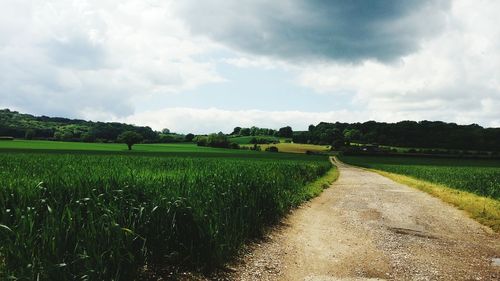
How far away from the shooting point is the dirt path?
844 cm

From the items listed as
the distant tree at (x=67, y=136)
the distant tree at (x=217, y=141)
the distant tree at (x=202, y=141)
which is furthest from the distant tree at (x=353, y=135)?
the distant tree at (x=67, y=136)

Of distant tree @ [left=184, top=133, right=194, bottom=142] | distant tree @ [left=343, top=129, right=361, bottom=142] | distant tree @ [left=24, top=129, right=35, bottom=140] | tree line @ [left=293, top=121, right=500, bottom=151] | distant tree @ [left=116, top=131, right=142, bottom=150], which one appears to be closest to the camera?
distant tree @ [left=116, top=131, right=142, bottom=150]

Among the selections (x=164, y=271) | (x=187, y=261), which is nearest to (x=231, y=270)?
(x=187, y=261)

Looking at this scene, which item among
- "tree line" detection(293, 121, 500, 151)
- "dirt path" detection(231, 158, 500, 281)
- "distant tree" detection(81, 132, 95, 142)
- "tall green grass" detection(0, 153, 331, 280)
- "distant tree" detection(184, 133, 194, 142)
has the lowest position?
"dirt path" detection(231, 158, 500, 281)

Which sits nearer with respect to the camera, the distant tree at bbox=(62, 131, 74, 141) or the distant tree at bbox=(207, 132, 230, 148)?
the distant tree at bbox=(207, 132, 230, 148)

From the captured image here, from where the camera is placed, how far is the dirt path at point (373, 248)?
844 centimetres

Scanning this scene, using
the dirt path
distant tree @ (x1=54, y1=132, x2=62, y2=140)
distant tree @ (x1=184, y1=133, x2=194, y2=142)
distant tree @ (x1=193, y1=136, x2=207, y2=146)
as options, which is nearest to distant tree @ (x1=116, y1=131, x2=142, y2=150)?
distant tree @ (x1=193, y1=136, x2=207, y2=146)

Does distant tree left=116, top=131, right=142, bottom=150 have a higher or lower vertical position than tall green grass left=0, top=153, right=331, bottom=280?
higher

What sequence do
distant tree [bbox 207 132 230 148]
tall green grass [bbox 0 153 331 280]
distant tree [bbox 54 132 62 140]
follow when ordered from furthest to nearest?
distant tree [bbox 54 132 62 140]
distant tree [bbox 207 132 230 148]
tall green grass [bbox 0 153 331 280]

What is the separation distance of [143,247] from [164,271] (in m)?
0.97

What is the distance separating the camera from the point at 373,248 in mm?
10531

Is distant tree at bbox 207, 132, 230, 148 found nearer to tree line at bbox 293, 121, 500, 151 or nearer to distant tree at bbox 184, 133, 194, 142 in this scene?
distant tree at bbox 184, 133, 194, 142

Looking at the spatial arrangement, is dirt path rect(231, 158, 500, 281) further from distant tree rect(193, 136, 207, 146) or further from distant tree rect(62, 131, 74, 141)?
distant tree rect(62, 131, 74, 141)

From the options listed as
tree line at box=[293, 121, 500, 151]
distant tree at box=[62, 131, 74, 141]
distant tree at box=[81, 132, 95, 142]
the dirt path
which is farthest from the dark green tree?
the dirt path
